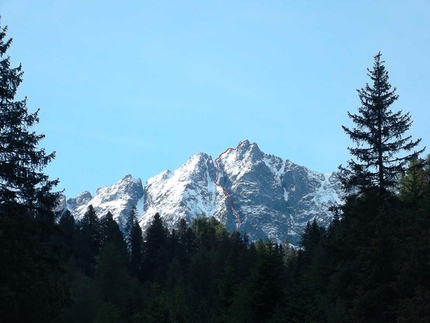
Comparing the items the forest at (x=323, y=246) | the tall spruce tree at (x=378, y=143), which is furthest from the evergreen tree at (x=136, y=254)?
the tall spruce tree at (x=378, y=143)

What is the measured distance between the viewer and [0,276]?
20297 mm

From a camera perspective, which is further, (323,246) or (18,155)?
(323,246)

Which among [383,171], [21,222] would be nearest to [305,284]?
[383,171]

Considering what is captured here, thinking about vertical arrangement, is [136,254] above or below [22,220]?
above

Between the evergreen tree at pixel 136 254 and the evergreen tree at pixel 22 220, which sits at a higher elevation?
the evergreen tree at pixel 136 254

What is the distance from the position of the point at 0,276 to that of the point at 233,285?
17.5 meters

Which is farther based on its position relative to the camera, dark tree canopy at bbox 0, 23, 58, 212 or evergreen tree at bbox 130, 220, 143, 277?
evergreen tree at bbox 130, 220, 143, 277

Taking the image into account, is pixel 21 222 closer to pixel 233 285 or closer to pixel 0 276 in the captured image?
pixel 0 276

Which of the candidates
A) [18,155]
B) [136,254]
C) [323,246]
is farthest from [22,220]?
[136,254]

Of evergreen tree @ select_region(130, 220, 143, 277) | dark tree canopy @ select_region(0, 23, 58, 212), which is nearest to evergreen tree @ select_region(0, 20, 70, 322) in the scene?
dark tree canopy @ select_region(0, 23, 58, 212)

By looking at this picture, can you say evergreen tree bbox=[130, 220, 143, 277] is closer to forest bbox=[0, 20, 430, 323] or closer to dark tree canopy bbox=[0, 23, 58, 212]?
forest bbox=[0, 20, 430, 323]

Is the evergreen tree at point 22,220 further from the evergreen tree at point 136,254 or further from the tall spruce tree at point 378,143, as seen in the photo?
the evergreen tree at point 136,254

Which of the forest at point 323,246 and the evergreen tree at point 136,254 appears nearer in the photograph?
the forest at point 323,246

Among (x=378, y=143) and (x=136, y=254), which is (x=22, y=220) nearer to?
(x=378, y=143)
